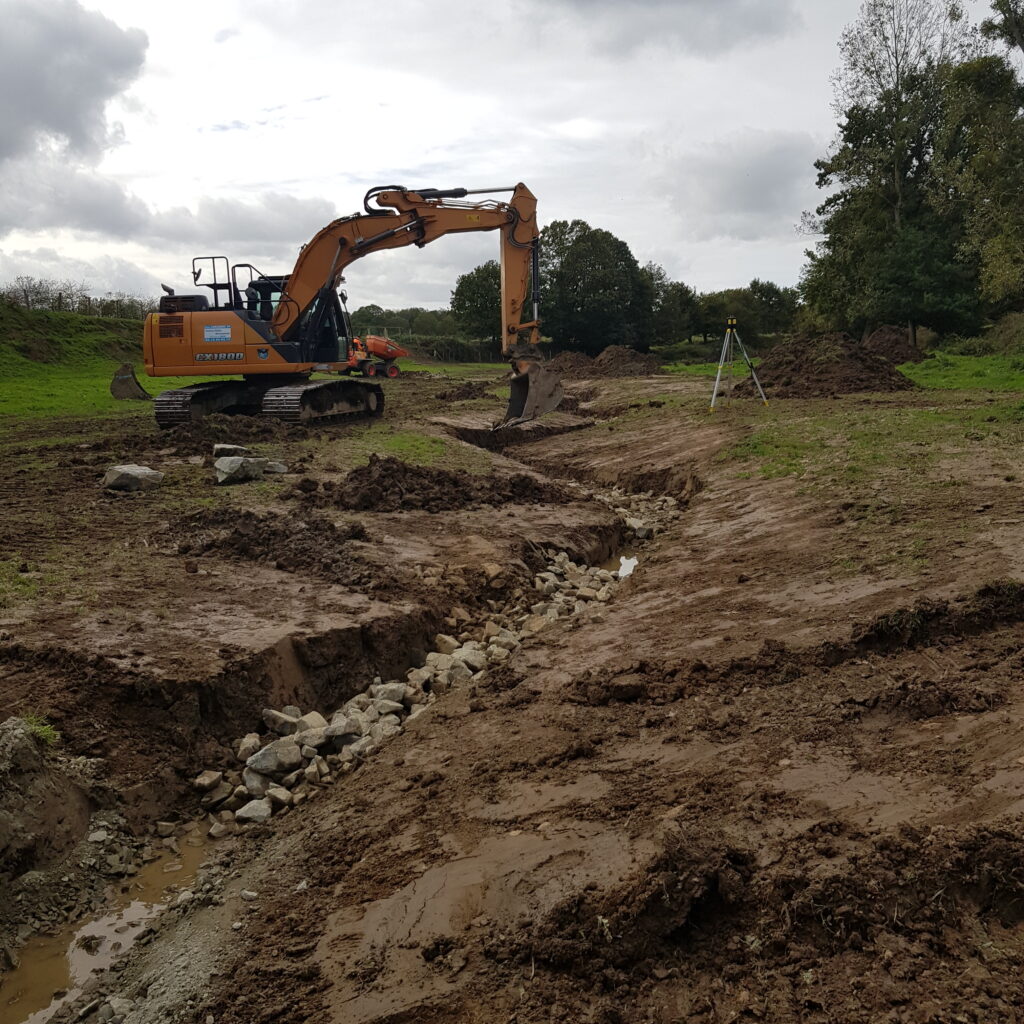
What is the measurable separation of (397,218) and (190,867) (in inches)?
581

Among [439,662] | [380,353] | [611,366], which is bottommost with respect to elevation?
[439,662]

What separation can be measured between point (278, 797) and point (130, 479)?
6.97m

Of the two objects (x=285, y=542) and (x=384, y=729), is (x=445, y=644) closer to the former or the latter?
(x=384, y=729)

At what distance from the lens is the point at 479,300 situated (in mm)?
51875

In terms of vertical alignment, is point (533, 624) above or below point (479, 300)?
below

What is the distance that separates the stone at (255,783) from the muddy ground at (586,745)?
289 mm

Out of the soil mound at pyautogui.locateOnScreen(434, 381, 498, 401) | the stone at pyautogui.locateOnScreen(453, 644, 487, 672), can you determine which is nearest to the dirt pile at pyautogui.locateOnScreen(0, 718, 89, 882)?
the stone at pyautogui.locateOnScreen(453, 644, 487, 672)

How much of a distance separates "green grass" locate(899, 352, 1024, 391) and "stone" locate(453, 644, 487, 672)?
613 inches

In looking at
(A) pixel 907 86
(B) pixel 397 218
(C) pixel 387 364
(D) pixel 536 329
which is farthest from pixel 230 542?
(A) pixel 907 86

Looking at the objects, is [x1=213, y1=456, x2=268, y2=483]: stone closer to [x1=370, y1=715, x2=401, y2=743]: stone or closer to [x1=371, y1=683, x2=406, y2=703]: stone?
[x1=371, y1=683, x2=406, y2=703]: stone

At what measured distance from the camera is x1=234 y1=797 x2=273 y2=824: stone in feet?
16.1

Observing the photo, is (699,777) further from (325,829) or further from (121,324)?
(121,324)

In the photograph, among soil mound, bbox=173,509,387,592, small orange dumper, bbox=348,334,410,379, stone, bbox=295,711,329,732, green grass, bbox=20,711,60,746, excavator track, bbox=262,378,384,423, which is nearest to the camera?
green grass, bbox=20,711,60,746

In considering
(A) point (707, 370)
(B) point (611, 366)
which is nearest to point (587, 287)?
(B) point (611, 366)
